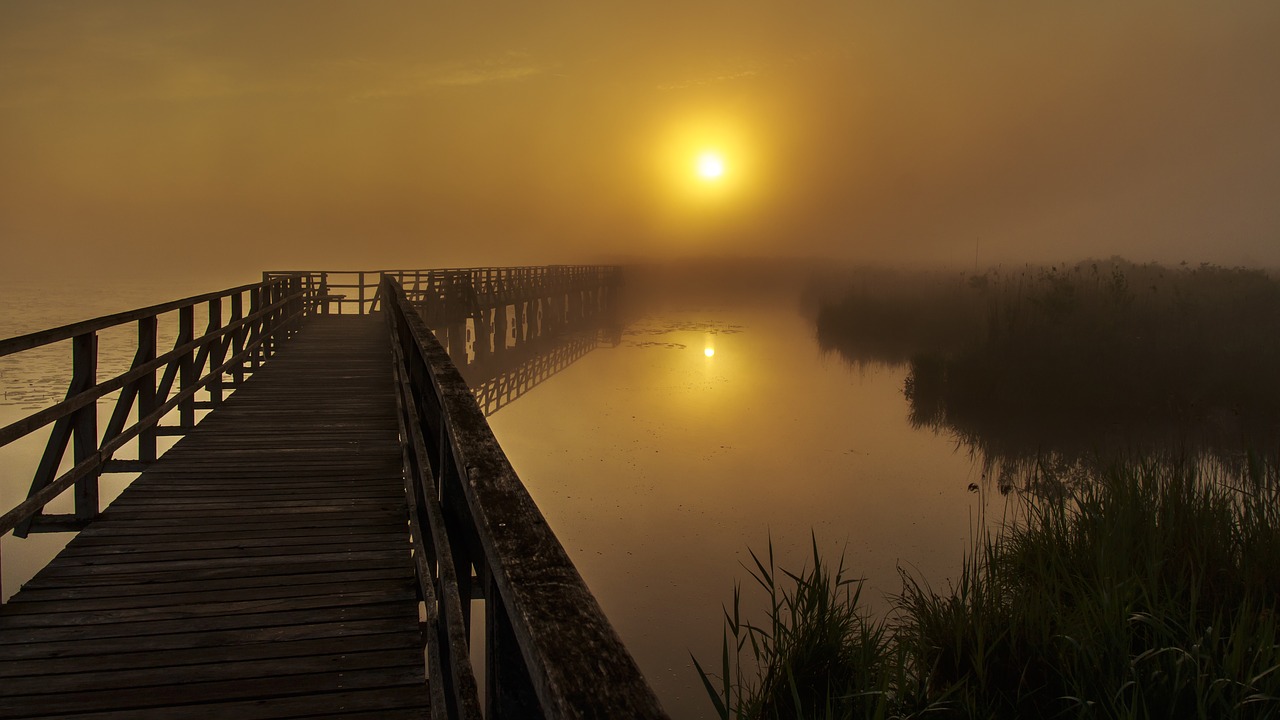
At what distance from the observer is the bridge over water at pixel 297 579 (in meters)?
1.28

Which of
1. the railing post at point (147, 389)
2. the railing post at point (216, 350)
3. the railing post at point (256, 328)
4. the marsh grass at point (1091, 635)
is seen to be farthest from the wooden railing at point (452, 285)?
the marsh grass at point (1091, 635)

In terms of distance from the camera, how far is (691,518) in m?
10.3

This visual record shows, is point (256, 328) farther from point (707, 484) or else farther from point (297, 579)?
point (297, 579)

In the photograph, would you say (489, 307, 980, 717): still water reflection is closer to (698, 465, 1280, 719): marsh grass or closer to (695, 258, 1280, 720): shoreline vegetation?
(695, 258, 1280, 720): shoreline vegetation

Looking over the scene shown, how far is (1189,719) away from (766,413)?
13.8 metres

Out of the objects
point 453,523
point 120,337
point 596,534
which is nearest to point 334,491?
point 453,523

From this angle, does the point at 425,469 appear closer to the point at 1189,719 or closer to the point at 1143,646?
the point at 1189,719

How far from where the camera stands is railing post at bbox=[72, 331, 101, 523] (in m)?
4.38

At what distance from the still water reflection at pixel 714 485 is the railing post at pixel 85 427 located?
4250 mm

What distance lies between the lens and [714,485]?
11.8 metres

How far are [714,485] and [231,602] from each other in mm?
8957

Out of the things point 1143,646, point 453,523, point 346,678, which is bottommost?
point 1143,646

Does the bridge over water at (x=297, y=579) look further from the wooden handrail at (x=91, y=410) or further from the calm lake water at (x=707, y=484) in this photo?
the calm lake water at (x=707, y=484)

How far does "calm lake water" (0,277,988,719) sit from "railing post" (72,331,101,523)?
13.1ft
